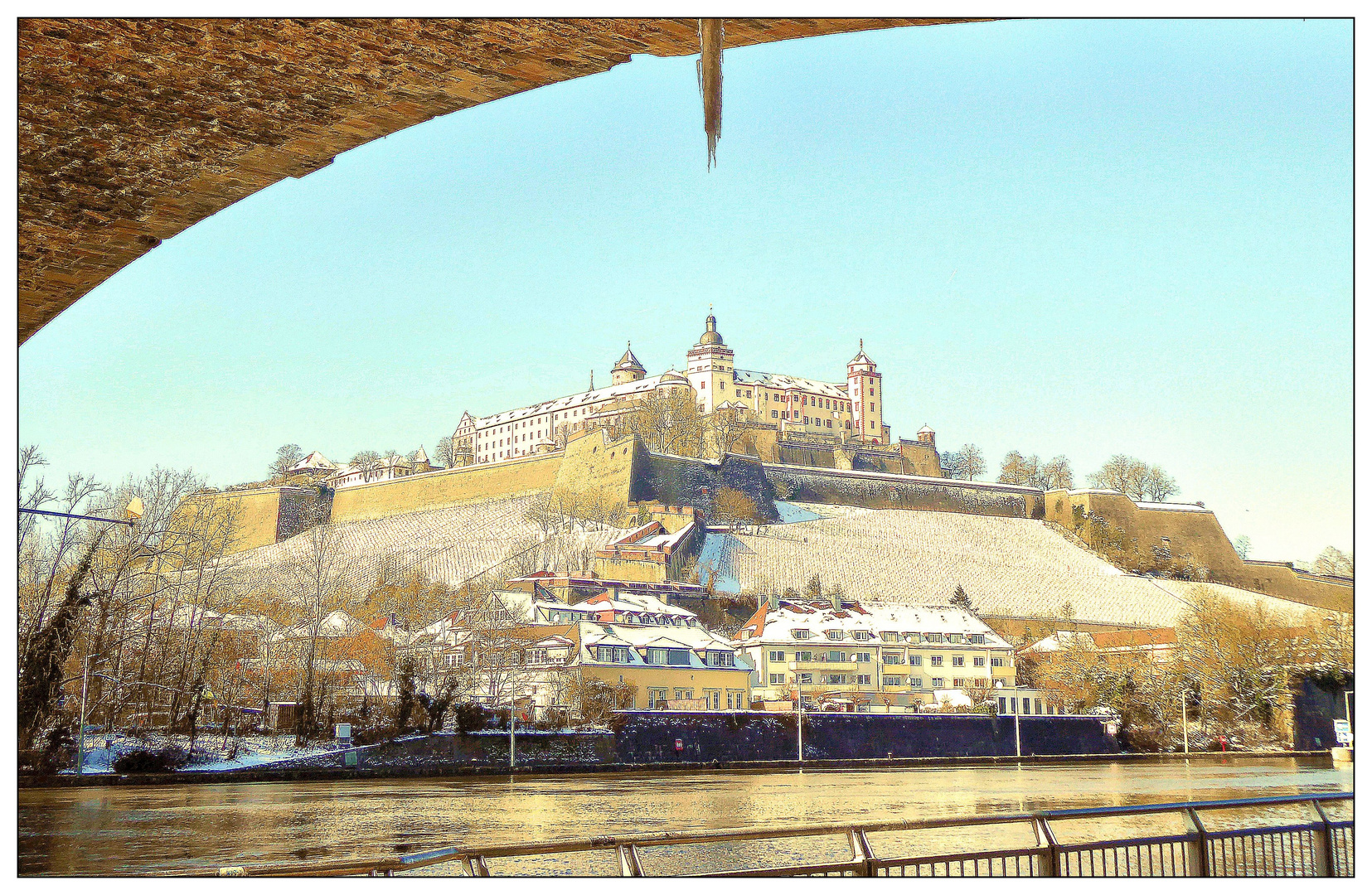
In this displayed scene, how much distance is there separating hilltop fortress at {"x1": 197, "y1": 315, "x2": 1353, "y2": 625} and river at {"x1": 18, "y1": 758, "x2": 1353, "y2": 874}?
1176 centimetres

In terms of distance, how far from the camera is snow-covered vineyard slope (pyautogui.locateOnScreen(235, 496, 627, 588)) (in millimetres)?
35094

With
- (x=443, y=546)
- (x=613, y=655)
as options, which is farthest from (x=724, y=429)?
(x=613, y=655)

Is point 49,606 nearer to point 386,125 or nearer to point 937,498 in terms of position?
point 386,125

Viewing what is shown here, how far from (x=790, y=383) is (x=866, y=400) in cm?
339

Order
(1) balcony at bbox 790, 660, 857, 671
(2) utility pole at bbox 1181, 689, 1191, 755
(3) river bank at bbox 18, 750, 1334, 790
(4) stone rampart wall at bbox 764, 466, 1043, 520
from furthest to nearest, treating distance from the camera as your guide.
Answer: (4) stone rampart wall at bbox 764, 466, 1043, 520 → (2) utility pole at bbox 1181, 689, 1191, 755 → (1) balcony at bbox 790, 660, 857, 671 → (3) river bank at bbox 18, 750, 1334, 790

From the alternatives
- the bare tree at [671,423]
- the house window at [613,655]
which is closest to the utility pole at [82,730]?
the house window at [613,655]

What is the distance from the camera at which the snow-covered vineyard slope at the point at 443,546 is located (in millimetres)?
35094

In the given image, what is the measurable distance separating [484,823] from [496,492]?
2562 centimetres

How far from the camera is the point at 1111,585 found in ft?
133

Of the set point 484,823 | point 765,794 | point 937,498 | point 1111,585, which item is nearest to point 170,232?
point 484,823

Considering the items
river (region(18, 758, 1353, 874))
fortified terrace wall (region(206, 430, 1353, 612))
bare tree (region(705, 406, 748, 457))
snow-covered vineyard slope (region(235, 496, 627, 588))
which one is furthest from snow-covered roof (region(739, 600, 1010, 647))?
bare tree (region(705, 406, 748, 457))

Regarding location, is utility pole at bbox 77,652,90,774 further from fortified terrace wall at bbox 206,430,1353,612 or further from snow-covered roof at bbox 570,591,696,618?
fortified terrace wall at bbox 206,430,1353,612

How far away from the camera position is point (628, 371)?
53469 millimetres

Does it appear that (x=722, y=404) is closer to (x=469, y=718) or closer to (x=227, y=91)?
(x=469, y=718)
